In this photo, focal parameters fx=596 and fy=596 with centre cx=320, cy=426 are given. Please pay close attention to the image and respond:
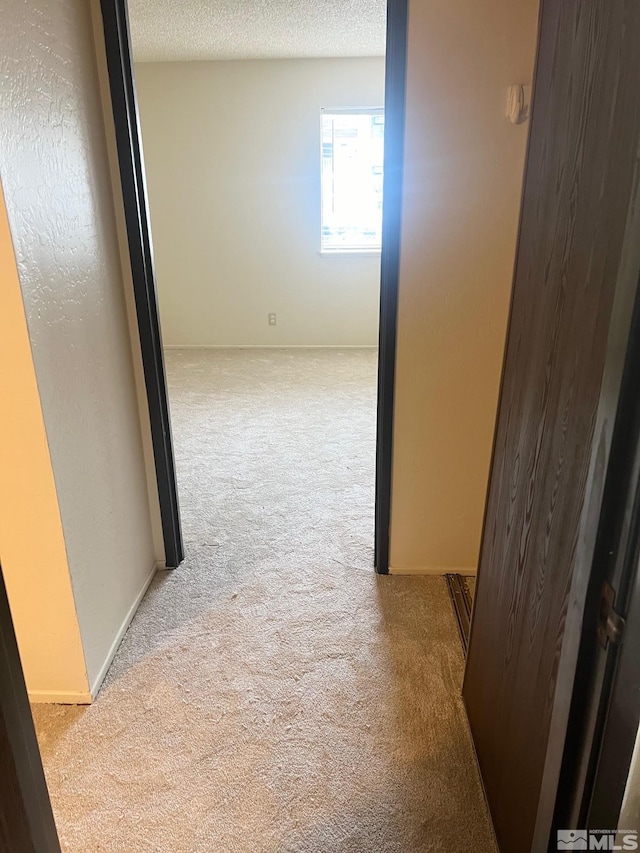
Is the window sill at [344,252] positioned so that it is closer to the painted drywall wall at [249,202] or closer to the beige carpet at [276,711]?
the painted drywall wall at [249,202]

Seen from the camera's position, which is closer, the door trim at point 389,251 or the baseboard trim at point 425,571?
the door trim at point 389,251

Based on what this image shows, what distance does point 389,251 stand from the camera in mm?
1943

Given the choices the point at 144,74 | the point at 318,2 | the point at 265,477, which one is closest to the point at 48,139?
the point at 265,477

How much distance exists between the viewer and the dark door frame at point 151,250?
1.78 meters

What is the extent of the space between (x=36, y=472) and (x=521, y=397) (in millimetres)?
1182

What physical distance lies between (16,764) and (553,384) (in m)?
0.98

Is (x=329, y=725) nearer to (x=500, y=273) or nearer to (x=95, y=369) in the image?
(x=95, y=369)

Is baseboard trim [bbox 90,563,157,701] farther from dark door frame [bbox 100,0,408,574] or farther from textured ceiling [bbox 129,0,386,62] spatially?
textured ceiling [bbox 129,0,386,62]

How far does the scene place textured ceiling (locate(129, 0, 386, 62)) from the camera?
3912 mm

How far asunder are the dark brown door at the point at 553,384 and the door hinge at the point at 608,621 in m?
0.04

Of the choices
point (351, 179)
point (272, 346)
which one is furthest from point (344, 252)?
point (272, 346)

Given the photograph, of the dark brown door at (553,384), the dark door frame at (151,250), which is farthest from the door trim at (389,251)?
the dark brown door at (553,384)

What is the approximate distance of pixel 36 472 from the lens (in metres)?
1.51

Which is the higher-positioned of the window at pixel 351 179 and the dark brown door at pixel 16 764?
the window at pixel 351 179
